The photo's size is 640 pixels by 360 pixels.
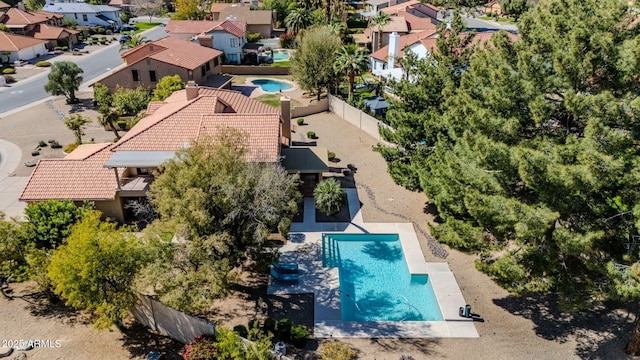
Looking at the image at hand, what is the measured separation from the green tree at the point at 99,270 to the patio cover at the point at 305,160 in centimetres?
1406

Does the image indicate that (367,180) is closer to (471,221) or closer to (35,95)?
(471,221)

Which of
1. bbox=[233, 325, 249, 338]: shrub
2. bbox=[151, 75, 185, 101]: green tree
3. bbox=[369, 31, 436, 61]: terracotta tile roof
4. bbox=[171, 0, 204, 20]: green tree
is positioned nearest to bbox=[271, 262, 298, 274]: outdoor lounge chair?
bbox=[233, 325, 249, 338]: shrub

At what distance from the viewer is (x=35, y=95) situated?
55531mm

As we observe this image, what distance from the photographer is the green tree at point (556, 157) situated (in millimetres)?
16688

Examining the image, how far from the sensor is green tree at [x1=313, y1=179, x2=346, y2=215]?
30344mm

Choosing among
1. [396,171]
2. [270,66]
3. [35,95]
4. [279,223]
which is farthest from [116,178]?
[270,66]

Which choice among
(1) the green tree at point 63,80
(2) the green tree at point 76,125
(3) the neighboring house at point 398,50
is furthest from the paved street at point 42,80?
(3) the neighboring house at point 398,50

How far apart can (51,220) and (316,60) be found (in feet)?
109

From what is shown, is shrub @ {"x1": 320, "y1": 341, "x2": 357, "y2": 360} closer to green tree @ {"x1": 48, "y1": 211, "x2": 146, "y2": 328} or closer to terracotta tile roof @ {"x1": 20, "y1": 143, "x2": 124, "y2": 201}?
green tree @ {"x1": 48, "y1": 211, "x2": 146, "y2": 328}

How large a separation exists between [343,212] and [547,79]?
53.8 feet

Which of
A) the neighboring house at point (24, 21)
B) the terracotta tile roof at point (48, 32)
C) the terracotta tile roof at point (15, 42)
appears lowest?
the terracotta tile roof at point (15, 42)

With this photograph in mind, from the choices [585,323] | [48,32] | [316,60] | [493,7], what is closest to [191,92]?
[316,60]

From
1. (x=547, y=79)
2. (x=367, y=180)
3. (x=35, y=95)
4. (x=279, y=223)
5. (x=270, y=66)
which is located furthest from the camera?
(x=270, y=66)

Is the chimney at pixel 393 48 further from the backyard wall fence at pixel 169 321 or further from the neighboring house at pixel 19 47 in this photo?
the neighboring house at pixel 19 47
